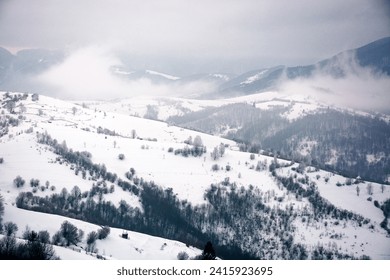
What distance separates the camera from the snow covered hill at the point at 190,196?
8125cm

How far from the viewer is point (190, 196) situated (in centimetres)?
10225

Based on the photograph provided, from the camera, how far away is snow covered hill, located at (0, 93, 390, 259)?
3199 inches

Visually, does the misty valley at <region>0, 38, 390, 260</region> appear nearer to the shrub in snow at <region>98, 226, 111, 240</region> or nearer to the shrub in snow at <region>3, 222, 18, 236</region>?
the shrub in snow at <region>98, 226, 111, 240</region>

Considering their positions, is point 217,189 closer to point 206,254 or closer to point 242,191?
point 242,191

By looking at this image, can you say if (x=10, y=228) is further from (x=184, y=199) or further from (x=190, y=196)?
(x=190, y=196)

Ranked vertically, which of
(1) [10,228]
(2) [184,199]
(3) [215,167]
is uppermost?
(1) [10,228]

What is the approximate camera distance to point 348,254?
78938 mm

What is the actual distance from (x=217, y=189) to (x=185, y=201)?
12.1 metres

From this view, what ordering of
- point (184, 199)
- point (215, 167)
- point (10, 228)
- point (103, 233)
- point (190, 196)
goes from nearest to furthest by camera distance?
point (10, 228) < point (103, 233) < point (184, 199) < point (190, 196) < point (215, 167)

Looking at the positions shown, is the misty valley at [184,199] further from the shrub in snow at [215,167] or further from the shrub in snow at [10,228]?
the shrub in snow at [10,228]

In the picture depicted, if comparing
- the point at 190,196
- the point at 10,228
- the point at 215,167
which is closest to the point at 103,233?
the point at 10,228

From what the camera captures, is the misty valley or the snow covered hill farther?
the snow covered hill

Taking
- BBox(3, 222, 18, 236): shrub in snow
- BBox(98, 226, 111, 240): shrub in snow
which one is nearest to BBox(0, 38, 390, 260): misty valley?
BBox(98, 226, 111, 240): shrub in snow
